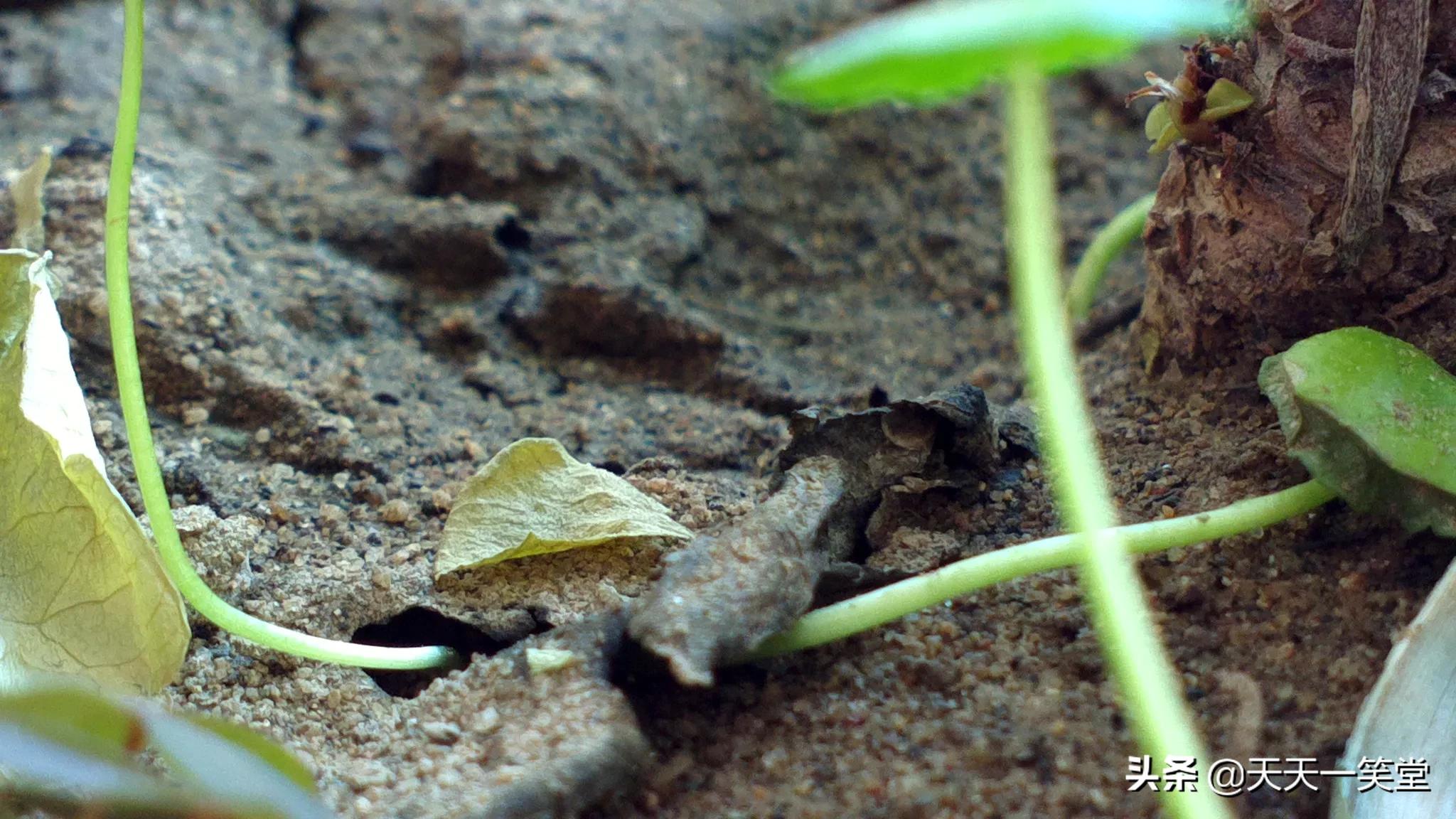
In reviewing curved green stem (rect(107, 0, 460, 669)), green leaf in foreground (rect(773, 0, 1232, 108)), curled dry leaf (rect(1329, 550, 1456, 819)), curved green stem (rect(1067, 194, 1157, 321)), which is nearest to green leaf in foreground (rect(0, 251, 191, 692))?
curved green stem (rect(107, 0, 460, 669))

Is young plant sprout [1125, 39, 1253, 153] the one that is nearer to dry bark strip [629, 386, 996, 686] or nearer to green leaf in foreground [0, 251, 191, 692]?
dry bark strip [629, 386, 996, 686]

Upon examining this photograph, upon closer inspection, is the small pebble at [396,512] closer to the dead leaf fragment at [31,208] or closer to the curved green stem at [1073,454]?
the dead leaf fragment at [31,208]

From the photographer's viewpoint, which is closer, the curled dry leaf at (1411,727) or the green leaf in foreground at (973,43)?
the green leaf in foreground at (973,43)

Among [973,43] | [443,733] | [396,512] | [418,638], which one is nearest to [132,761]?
[443,733]

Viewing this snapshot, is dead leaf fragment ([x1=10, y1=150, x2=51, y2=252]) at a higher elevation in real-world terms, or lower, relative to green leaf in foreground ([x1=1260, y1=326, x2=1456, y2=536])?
higher

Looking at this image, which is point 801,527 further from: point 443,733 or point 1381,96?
point 1381,96

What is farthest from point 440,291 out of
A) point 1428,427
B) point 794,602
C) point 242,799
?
point 1428,427

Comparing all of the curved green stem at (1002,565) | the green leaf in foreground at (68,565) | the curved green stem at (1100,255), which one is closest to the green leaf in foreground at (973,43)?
the curved green stem at (1002,565)
